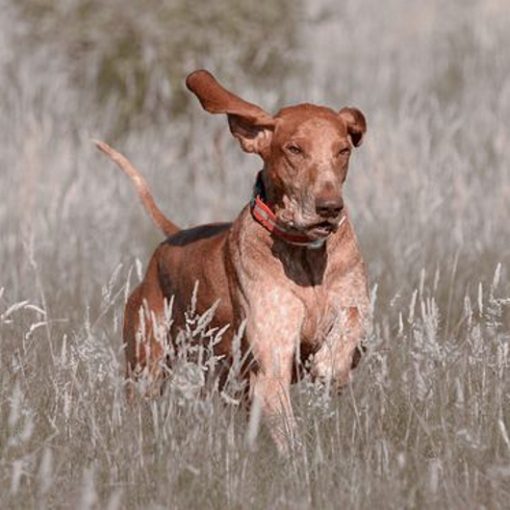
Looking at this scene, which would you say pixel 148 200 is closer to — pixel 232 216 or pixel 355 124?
pixel 355 124

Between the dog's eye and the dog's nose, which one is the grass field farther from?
the dog's eye

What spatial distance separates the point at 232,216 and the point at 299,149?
170 inches

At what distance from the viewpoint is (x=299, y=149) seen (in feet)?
16.1

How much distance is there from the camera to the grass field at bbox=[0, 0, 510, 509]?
4.18 m

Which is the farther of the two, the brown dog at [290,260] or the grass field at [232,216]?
the brown dog at [290,260]

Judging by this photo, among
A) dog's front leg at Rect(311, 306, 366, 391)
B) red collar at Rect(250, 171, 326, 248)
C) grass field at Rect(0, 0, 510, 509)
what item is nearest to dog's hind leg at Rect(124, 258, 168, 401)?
grass field at Rect(0, 0, 510, 509)

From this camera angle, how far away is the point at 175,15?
11438 millimetres

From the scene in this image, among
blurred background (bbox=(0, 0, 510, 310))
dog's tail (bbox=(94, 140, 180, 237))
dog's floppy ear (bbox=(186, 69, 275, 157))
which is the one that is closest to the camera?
dog's floppy ear (bbox=(186, 69, 275, 157))

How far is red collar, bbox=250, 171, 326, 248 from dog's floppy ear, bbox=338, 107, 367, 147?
0.35 meters

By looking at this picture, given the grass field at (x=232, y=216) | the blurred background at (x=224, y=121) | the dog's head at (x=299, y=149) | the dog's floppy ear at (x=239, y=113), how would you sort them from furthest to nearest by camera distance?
the blurred background at (x=224, y=121), the dog's floppy ear at (x=239, y=113), the dog's head at (x=299, y=149), the grass field at (x=232, y=216)

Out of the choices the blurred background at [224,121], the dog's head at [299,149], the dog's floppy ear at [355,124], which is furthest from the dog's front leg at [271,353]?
the blurred background at [224,121]

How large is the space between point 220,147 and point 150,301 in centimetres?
383

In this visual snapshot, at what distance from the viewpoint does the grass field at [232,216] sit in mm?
4184

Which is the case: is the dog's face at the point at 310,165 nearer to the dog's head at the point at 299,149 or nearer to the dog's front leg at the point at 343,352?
the dog's head at the point at 299,149
